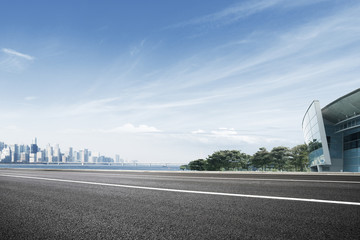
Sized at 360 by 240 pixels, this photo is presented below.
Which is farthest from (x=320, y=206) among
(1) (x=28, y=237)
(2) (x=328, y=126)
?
(2) (x=328, y=126)

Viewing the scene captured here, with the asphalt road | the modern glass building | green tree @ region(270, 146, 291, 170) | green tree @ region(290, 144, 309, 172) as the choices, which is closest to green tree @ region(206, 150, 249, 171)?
green tree @ region(270, 146, 291, 170)

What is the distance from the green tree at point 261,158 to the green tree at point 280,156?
1.29m

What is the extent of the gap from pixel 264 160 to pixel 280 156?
4.28 m

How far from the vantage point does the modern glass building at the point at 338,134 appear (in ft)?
119

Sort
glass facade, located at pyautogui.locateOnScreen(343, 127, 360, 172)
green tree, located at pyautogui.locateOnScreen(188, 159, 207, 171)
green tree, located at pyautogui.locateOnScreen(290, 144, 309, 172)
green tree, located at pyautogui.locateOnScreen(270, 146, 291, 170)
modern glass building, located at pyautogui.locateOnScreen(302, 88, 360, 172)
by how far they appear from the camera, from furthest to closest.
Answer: green tree, located at pyautogui.locateOnScreen(188, 159, 207, 171) → green tree, located at pyautogui.locateOnScreen(270, 146, 291, 170) → green tree, located at pyautogui.locateOnScreen(290, 144, 309, 172) → glass facade, located at pyautogui.locateOnScreen(343, 127, 360, 172) → modern glass building, located at pyautogui.locateOnScreen(302, 88, 360, 172)

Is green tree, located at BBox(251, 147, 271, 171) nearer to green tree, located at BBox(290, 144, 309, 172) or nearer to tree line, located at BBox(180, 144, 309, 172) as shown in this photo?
tree line, located at BBox(180, 144, 309, 172)

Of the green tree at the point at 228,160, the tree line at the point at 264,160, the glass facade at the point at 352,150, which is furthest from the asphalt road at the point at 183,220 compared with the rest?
the green tree at the point at 228,160

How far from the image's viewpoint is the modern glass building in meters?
36.4

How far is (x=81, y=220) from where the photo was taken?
3.42 meters

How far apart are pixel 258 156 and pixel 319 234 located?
231 feet

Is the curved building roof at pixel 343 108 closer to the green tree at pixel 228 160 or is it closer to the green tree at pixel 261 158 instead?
the green tree at pixel 261 158

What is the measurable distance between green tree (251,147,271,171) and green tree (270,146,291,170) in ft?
4.23

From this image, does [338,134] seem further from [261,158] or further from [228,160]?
[228,160]

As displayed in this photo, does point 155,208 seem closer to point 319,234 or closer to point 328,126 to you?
point 319,234
